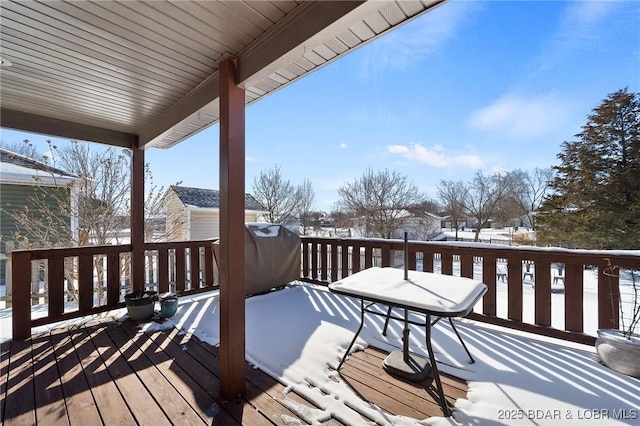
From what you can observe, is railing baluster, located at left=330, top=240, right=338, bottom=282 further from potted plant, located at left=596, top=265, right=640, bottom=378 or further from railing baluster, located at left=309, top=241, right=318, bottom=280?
potted plant, located at left=596, top=265, right=640, bottom=378

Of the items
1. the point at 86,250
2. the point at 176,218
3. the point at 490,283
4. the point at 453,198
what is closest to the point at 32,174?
the point at 176,218

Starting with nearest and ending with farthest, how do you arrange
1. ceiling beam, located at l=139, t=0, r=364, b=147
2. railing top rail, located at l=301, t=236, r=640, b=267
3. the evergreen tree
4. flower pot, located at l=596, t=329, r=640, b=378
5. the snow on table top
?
ceiling beam, located at l=139, t=0, r=364, b=147, the snow on table top, flower pot, located at l=596, t=329, r=640, b=378, railing top rail, located at l=301, t=236, r=640, b=267, the evergreen tree

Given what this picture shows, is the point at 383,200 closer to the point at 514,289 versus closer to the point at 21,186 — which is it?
the point at 514,289

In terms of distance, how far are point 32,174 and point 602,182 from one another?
17.5 m

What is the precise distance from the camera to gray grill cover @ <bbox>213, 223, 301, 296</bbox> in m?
4.12

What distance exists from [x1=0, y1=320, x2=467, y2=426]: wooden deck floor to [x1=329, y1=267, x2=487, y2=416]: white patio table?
0.13 m

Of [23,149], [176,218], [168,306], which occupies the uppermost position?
[23,149]

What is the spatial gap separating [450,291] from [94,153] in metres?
7.35

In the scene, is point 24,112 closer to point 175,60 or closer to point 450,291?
point 175,60

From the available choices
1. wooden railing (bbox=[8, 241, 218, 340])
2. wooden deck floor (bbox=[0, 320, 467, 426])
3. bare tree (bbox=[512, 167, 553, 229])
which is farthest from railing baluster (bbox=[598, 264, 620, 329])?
bare tree (bbox=[512, 167, 553, 229])

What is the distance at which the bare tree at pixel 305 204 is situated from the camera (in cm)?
1691

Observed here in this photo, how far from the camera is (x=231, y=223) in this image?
191 cm

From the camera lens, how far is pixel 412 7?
4.76 feet

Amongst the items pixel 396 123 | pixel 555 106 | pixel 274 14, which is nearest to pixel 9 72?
pixel 274 14
